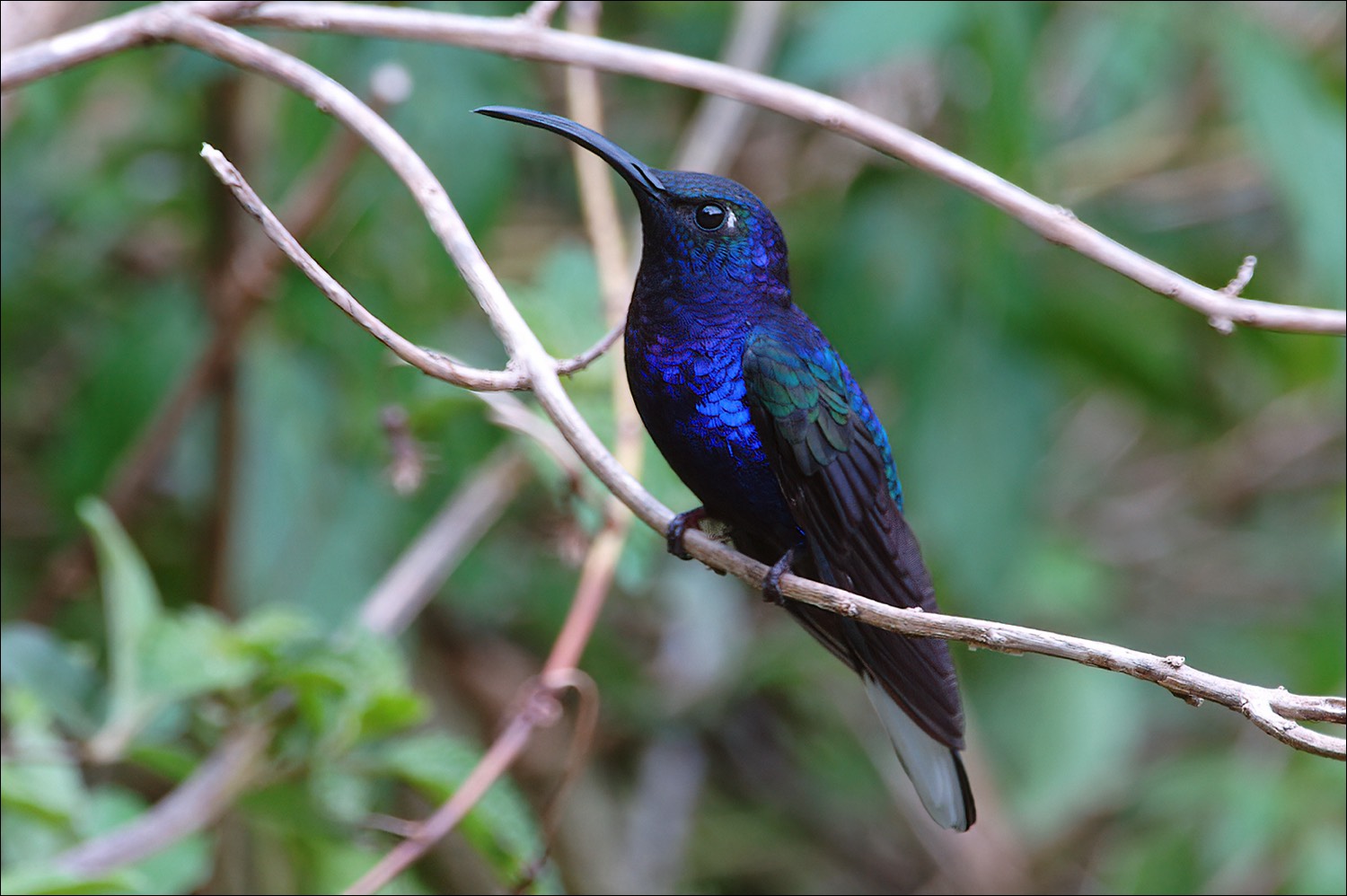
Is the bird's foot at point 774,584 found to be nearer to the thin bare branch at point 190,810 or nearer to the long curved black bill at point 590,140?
the long curved black bill at point 590,140

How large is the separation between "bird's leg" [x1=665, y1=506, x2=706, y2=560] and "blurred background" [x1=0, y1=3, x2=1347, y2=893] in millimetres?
313

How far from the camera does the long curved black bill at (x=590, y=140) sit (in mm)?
1856

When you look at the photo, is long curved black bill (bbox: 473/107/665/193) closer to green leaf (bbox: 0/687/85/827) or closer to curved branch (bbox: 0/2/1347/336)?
curved branch (bbox: 0/2/1347/336)

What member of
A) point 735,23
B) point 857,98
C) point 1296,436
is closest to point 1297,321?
point 735,23

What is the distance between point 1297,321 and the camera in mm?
1744

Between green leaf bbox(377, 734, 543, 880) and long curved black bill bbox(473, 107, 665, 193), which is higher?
long curved black bill bbox(473, 107, 665, 193)

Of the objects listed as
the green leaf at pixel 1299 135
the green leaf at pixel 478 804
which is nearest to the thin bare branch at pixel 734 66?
the green leaf at pixel 1299 135

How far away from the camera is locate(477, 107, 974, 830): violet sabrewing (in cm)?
191

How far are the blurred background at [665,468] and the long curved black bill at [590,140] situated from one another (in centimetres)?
57

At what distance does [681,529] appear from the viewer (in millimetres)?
1901

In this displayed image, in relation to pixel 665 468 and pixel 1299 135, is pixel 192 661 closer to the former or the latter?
pixel 665 468

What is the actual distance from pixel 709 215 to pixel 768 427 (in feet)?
1.08

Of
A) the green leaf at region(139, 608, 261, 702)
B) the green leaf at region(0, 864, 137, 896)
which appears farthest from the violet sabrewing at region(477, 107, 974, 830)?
the green leaf at region(0, 864, 137, 896)

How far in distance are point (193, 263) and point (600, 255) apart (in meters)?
1.47
